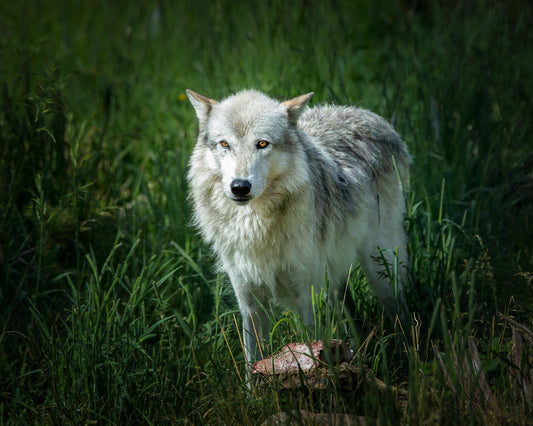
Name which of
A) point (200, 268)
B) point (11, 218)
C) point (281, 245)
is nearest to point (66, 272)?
point (11, 218)

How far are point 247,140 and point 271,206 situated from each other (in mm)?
419

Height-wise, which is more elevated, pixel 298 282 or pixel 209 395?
pixel 298 282

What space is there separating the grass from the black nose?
0.73 meters

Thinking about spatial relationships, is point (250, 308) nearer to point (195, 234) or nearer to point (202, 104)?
point (195, 234)

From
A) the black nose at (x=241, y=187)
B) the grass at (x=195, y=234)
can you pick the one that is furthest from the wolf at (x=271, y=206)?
the grass at (x=195, y=234)

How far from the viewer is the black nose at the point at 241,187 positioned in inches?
124

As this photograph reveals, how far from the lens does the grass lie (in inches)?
110

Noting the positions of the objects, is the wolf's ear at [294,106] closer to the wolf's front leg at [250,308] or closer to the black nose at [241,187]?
the black nose at [241,187]

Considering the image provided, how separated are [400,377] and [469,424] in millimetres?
807

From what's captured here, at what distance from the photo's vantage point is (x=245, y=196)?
3.18 meters

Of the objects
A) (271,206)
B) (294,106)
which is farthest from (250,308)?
(294,106)

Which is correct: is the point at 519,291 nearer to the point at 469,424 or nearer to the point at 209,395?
the point at 469,424

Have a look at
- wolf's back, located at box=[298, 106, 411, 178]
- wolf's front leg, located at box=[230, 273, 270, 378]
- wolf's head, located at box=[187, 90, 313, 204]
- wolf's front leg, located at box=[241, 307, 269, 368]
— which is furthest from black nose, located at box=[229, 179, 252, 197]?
wolf's back, located at box=[298, 106, 411, 178]

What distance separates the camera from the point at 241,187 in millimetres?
3156
